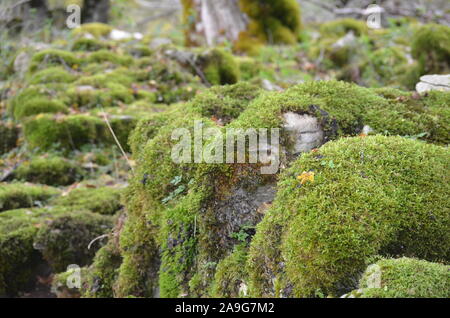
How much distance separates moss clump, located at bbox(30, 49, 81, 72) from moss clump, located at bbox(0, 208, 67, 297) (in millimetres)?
4647

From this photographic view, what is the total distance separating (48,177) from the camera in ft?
21.4

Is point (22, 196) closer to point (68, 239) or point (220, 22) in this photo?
point (68, 239)

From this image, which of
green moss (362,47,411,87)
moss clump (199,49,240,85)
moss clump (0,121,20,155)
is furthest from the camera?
moss clump (199,49,240,85)

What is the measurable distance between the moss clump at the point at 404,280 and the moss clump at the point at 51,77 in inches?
292

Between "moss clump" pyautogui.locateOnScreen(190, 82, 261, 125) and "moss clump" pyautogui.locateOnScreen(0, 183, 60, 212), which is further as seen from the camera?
"moss clump" pyautogui.locateOnScreen(0, 183, 60, 212)

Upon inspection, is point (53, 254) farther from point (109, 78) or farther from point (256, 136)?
point (109, 78)

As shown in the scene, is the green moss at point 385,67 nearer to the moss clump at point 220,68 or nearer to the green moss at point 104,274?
the moss clump at point 220,68

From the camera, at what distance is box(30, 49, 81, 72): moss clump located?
897 centimetres

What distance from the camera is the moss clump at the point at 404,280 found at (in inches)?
83.5

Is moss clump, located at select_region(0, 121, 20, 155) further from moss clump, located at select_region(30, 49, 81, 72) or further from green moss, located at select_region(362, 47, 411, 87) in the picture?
green moss, located at select_region(362, 47, 411, 87)

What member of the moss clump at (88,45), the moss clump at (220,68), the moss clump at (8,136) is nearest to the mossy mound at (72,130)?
the moss clump at (8,136)

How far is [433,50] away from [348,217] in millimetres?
6007

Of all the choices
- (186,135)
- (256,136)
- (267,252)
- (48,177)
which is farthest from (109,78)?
(267,252)

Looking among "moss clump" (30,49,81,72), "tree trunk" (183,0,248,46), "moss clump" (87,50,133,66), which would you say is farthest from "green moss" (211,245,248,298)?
"tree trunk" (183,0,248,46)
